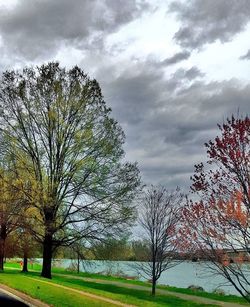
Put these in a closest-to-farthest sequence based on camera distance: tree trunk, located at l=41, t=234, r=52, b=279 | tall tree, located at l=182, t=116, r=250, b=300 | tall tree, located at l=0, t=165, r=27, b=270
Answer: tall tree, located at l=182, t=116, r=250, b=300 < tall tree, located at l=0, t=165, r=27, b=270 < tree trunk, located at l=41, t=234, r=52, b=279

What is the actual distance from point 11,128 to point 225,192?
21.7m

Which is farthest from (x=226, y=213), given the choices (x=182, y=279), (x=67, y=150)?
(x=182, y=279)

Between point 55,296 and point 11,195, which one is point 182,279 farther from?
point 55,296

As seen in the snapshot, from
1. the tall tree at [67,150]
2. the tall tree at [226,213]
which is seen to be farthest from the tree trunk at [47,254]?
the tall tree at [226,213]

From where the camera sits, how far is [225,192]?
11.6 m

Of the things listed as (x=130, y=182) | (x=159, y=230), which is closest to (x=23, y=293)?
(x=159, y=230)

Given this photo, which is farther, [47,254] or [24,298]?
[47,254]

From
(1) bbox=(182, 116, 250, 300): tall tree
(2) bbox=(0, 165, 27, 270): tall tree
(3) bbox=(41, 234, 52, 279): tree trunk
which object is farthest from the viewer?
(3) bbox=(41, 234, 52, 279): tree trunk

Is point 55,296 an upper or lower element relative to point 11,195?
lower

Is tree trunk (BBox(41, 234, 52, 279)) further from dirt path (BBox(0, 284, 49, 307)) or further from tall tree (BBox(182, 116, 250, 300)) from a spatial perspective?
tall tree (BBox(182, 116, 250, 300))

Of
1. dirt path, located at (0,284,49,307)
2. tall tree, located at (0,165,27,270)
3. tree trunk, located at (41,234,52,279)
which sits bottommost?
dirt path, located at (0,284,49,307)

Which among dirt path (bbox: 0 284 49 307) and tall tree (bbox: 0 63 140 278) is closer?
dirt path (bbox: 0 284 49 307)

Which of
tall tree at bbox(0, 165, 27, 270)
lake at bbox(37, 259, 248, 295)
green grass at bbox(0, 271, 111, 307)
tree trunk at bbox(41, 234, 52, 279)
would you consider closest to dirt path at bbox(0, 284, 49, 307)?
green grass at bbox(0, 271, 111, 307)

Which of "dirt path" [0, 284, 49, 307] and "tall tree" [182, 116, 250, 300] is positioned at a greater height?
"tall tree" [182, 116, 250, 300]
